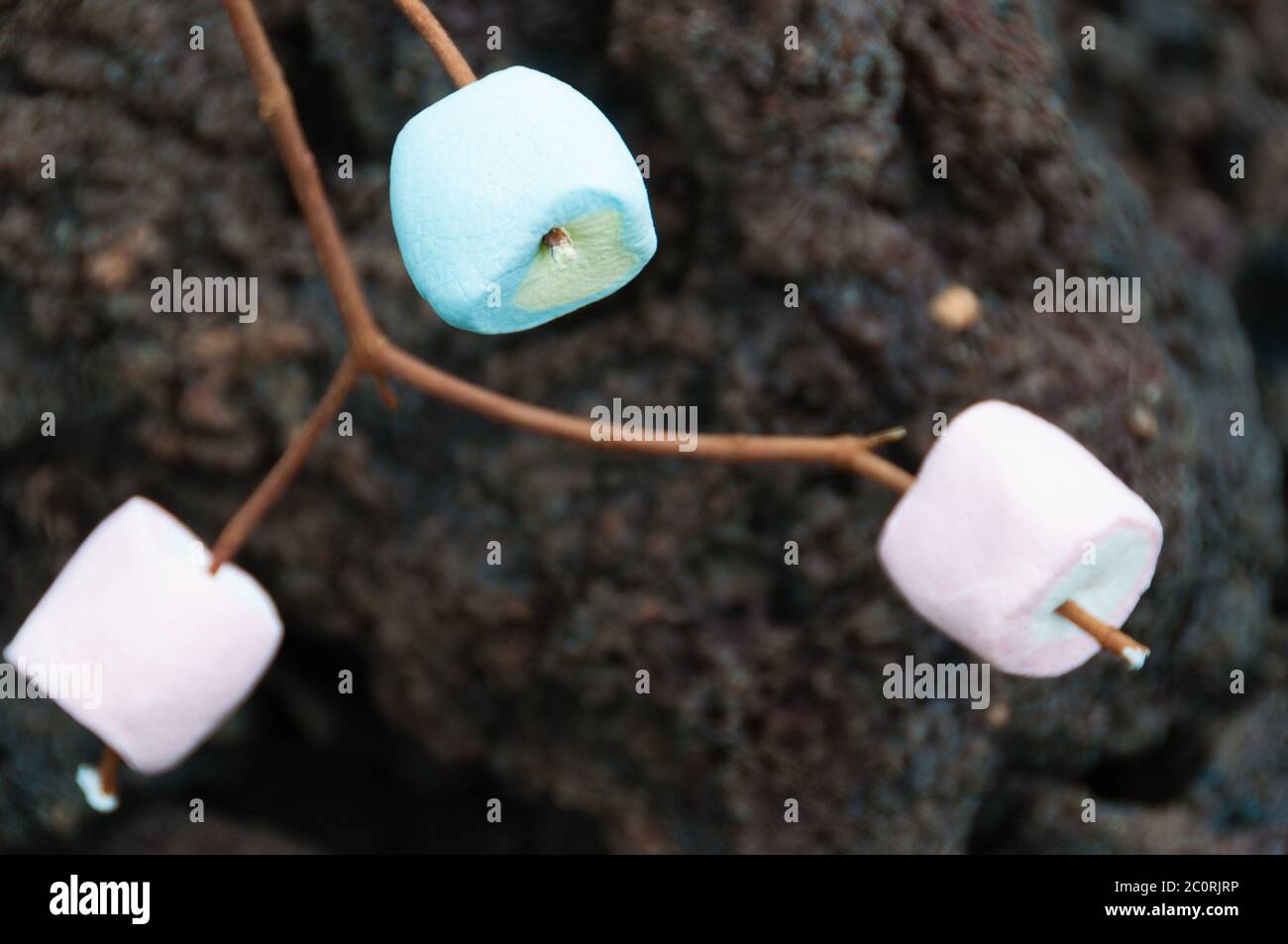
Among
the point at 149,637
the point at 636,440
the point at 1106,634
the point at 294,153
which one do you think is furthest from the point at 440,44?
the point at 1106,634

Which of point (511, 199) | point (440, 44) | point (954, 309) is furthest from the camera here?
point (954, 309)

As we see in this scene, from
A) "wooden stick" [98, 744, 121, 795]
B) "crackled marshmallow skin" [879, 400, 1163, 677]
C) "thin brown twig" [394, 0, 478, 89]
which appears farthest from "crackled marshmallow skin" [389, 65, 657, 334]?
"wooden stick" [98, 744, 121, 795]

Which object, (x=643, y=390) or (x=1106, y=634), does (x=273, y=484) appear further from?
(x=1106, y=634)

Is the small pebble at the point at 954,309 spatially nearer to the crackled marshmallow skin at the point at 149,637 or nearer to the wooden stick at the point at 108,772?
the crackled marshmallow skin at the point at 149,637

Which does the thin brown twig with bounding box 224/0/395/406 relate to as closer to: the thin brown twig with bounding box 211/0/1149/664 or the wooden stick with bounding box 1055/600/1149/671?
the thin brown twig with bounding box 211/0/1149/664

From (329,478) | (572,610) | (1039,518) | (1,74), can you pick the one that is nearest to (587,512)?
(572,610)

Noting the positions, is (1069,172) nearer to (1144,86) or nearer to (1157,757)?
(1144,86)
